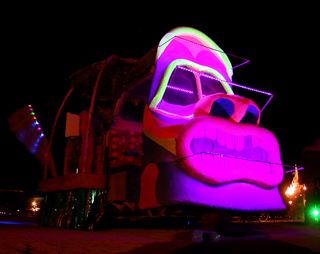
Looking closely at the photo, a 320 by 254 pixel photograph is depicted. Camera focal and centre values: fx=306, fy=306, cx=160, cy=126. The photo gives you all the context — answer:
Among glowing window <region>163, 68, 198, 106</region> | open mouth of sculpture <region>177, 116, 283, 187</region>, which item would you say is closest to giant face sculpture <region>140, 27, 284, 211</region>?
open mouth of sculpture <region>177, 116, 283, 187</region>

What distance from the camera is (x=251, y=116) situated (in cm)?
470

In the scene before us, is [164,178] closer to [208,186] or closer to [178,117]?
[208,186]

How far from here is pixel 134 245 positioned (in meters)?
3.55

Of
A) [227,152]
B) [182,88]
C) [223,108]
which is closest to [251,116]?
[223,108]

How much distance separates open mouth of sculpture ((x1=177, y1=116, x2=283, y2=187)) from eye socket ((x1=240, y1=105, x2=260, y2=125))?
36cm

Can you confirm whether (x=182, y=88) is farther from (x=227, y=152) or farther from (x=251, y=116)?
(x=227, y=152)

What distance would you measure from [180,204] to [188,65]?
7.71 feet

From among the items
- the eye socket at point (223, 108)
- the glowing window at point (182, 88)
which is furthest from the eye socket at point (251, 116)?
the glowing window at point (182, 88)

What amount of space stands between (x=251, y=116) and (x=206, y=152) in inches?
52.7

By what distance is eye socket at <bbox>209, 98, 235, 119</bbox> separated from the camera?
429 centimetres

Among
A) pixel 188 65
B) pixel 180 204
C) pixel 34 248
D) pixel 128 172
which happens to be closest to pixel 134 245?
pixel 180 204

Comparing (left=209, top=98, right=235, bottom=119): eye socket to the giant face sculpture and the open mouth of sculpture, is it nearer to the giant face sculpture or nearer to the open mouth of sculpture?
the giant face sculpture

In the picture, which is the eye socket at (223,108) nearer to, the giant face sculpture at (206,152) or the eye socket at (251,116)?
the giant face sculpture at (206,152)

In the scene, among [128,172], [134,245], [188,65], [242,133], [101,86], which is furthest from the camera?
[101,86]
